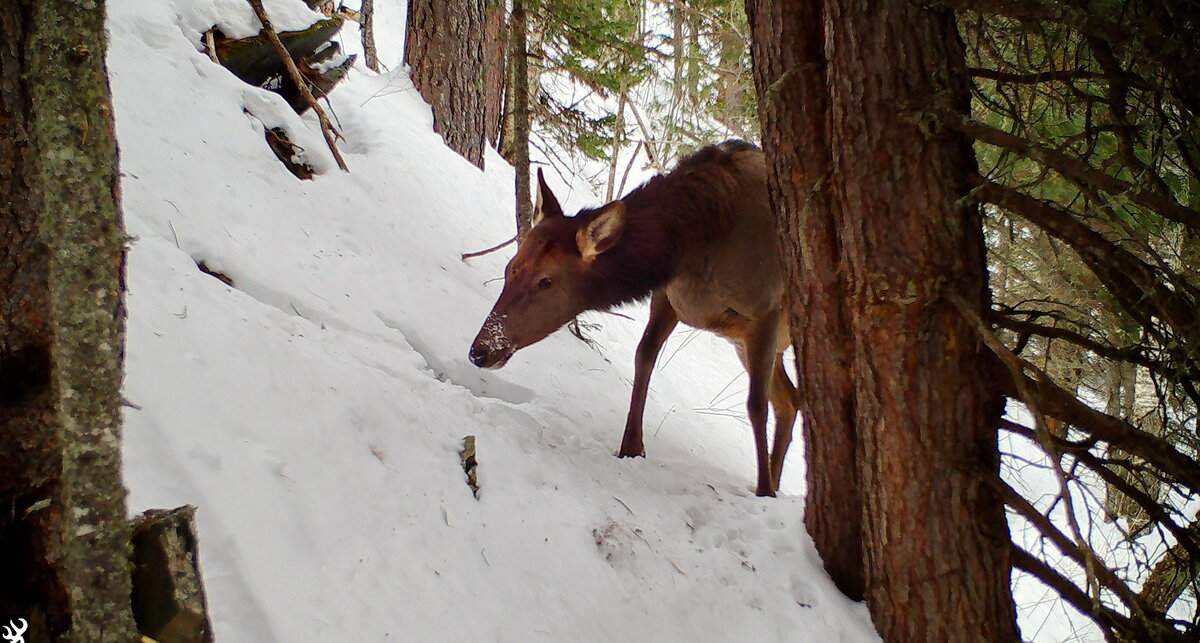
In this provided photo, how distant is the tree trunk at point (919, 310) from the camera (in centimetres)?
324

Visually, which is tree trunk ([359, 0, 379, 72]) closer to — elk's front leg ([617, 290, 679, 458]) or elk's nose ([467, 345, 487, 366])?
elk's front leg ([617, 290, 679, 458])

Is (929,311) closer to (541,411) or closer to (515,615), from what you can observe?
(515,615)

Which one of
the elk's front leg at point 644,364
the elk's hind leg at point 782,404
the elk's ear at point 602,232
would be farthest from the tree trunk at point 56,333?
the elk's hind leg at point 782,404

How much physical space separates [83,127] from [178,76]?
5.60 m

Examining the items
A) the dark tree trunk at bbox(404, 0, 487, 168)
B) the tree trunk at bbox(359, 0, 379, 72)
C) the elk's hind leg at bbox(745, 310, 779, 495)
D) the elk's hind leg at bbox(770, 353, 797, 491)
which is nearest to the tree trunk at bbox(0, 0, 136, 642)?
the elk's hind leg at bbox(745, 310, 779, 495)

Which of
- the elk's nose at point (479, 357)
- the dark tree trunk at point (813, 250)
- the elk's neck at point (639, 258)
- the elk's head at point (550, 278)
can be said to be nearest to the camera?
the dark tree trunk at point (813, 250)

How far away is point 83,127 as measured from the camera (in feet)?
5.77

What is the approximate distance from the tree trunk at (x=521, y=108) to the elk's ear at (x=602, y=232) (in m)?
1.60

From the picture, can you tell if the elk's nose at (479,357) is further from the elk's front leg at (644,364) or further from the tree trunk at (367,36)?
the tree trunk at (367,36)

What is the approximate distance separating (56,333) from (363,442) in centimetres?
198

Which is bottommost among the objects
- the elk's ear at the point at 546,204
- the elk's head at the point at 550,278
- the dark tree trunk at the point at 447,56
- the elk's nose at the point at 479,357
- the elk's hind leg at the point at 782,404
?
the elk's nose at the point at 479,357

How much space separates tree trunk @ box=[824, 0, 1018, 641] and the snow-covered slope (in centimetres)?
57

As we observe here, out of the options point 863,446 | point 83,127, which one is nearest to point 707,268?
point 863,446

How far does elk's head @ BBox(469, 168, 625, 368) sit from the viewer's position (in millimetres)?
5121
